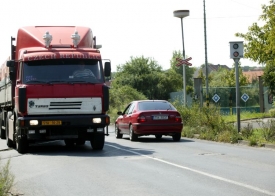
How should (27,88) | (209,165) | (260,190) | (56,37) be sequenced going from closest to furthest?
(260,190)
(209,165)
(27,88)
(56,37)

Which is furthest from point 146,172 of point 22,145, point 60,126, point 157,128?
point 157,128

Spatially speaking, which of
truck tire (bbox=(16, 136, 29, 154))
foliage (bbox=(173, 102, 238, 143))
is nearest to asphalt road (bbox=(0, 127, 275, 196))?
truck tire (bbox=(16, 136, 29, 154))

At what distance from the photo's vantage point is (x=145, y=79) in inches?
3083

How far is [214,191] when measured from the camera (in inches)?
404

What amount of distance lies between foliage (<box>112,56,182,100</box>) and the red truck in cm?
5742

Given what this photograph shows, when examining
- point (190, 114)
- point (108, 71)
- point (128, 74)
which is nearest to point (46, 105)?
point (108, 71)

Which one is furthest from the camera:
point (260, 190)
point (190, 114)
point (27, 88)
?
point (190, 114)

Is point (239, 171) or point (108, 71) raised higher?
point (108, 71)

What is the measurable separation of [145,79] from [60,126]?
60262 millimetres

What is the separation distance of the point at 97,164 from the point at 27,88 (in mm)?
3906

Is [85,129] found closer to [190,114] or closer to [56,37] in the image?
[56,37]

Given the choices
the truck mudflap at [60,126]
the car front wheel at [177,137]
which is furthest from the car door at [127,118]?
the truck mudflap at [60,126]

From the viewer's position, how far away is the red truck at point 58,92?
17984mm

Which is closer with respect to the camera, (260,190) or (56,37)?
(260,190)
